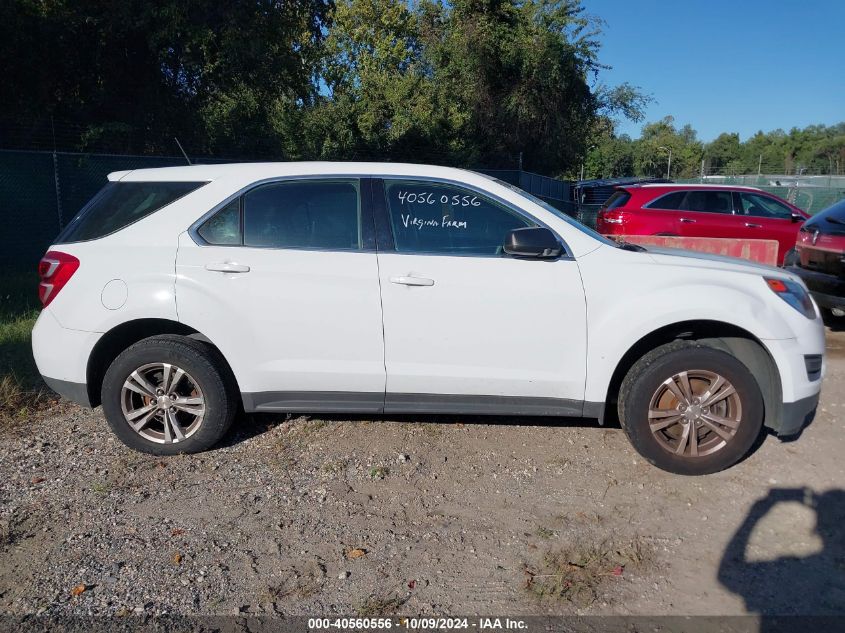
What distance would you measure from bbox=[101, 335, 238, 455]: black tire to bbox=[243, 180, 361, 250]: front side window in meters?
0.77

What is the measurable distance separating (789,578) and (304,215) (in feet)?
10.8

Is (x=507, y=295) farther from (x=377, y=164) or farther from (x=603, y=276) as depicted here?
(x=377, y=164)

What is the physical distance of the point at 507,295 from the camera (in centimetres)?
400

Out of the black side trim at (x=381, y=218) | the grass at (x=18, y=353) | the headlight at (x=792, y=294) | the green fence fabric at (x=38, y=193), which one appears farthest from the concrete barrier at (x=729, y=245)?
the green fence fabric at (x=38, y=193)

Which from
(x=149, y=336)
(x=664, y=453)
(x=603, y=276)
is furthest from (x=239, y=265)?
(x=664, y=453)

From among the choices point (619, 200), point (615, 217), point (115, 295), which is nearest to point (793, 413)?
point (115, 295)

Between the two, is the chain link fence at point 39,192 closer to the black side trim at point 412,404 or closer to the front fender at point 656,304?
the black side trim at point 412,404

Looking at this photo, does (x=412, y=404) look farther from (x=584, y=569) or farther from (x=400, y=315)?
(x=584, y=569)

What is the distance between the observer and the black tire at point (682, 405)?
3965 mm

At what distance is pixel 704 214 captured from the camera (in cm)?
1119

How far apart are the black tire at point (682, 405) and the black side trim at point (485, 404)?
328 mm

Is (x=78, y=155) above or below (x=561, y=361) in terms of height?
above

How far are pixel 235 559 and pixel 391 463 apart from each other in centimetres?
127

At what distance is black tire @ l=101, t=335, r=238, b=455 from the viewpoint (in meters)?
4.17
